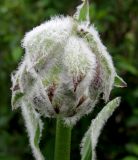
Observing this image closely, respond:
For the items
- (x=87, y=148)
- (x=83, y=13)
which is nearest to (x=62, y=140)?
(x=87, y=148)

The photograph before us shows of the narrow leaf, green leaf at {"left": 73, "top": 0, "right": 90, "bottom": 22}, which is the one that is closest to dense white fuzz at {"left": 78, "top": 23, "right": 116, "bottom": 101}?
green leaf at {"left": 73, "top": 0, "right": 90, "bottom": 22}

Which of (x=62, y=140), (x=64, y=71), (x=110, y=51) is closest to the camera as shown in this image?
(x=64, y=71)

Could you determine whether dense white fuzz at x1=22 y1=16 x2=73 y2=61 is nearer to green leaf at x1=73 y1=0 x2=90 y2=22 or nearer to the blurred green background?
green leaf at x1=73 y1=0 x2=90 y2=22

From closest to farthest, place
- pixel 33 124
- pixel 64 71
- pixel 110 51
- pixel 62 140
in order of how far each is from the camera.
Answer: pixel 64 71 → pixel 62 140 → pixel 33 124 → pixel 110 51

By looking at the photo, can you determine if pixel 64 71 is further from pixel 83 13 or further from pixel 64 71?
pixel 83 13

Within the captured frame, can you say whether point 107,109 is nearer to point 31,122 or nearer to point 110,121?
point 31,122

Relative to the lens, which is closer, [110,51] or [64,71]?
[64,71]

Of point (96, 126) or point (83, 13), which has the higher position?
point (83, 13)

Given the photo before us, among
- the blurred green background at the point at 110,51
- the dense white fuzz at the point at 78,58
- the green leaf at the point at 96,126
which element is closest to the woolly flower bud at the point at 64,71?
the dense white fuzz at the point at 78,58
